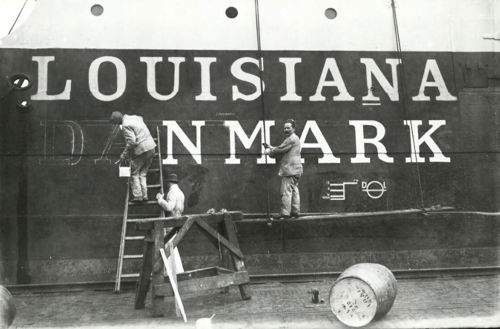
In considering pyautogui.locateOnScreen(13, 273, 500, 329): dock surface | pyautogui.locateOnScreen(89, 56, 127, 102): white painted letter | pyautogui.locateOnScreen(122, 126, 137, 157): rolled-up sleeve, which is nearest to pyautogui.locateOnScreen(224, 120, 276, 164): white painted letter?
pyautogui.locateOnScreen(122, 126, 137, 157): rolled-up sleeve

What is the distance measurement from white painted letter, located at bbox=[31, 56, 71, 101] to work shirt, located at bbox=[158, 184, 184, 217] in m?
2.59

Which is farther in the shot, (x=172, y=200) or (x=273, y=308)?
(x=172, y=200)

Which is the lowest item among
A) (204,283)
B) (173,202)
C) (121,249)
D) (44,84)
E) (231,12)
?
(204,283)

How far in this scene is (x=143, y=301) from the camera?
648 cm

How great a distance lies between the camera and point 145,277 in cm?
645

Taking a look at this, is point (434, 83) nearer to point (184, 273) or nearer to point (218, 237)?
point (218, 237)

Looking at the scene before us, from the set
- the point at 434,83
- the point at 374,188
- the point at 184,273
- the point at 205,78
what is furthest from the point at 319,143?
the point at 184,273

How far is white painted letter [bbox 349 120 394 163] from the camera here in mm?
8328

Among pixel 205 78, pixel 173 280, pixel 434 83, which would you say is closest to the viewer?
pixel 173 280

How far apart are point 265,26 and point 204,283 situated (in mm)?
4549

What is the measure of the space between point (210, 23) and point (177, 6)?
635 mm

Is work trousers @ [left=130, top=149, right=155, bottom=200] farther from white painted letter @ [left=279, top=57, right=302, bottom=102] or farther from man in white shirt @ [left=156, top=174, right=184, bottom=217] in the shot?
white painted letter @ [left=279, top=57, right=302, bottom=102]

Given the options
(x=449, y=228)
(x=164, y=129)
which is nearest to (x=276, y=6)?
A: (x=164, y=129)

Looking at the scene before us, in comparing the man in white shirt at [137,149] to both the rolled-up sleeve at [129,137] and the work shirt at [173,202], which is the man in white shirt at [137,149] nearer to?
the rolled-up sleeve at [129,137]
